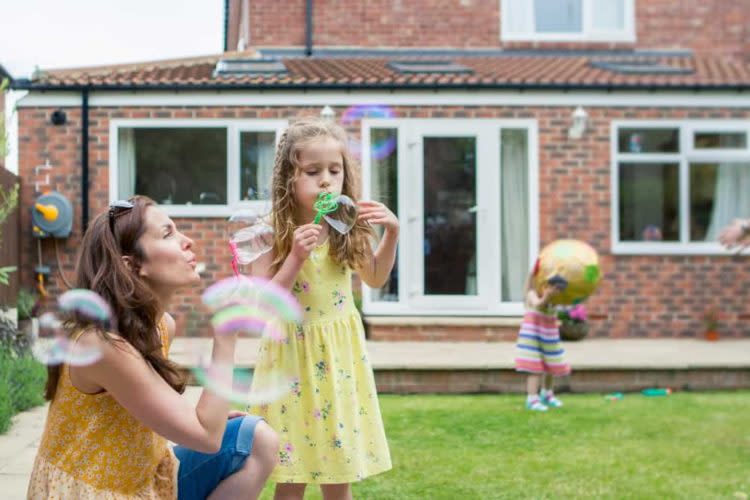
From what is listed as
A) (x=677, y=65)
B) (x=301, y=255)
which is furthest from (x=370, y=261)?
(x=677, y=65)

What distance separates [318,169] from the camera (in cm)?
298

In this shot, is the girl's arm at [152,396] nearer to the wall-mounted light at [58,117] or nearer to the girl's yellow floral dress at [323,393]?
the girl's yellow floral dress at [323,393]

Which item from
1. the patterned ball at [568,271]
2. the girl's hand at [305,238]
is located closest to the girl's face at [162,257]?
the girl's hand at [305,238]

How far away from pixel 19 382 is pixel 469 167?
6.00m

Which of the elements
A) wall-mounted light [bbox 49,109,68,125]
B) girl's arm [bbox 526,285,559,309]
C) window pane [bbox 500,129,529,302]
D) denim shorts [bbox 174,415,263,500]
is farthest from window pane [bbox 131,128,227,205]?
denim shorts [bbox 174,415,263,500]

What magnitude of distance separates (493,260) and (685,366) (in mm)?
3288

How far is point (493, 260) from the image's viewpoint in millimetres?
10562

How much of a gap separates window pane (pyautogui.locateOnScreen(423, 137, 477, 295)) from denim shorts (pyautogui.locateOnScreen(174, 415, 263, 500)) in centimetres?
813

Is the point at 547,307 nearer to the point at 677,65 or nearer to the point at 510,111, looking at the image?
the point at 510,111

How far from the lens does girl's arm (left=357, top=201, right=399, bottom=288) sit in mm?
3033

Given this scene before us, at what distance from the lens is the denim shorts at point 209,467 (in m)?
2.53

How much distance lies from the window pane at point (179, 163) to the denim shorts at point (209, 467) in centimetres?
823

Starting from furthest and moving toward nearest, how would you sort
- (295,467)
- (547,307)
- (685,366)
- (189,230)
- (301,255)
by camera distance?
(189,230) < (685,366) < (547,307) < (295,467) < (301,255)

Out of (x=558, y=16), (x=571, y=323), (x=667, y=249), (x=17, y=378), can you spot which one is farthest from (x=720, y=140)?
(x=17, y=378)
